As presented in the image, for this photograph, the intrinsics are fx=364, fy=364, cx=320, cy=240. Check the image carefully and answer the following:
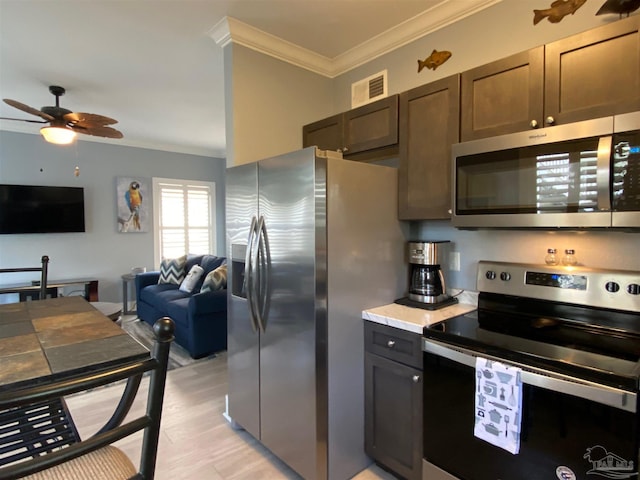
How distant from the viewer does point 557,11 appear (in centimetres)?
183

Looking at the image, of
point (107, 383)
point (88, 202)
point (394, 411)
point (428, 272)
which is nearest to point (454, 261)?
point (428, 272)

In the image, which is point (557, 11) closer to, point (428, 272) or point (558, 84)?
point (558, 84)

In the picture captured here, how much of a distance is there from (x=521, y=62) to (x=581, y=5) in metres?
0.48

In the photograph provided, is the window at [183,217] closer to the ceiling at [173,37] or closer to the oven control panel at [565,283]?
the ceiling at [173,37]

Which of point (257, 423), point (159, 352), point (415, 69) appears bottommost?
point (257, 423)

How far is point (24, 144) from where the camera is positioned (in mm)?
4891

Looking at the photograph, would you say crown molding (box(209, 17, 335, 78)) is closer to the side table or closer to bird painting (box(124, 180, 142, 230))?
bird painting (box(124, 180, 142, 230))

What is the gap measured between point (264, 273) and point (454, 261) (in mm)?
1156

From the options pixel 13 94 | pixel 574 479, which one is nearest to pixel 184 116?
pixel 13 94

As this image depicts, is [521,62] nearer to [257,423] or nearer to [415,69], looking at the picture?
[415,69]

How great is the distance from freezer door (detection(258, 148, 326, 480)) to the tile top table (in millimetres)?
838

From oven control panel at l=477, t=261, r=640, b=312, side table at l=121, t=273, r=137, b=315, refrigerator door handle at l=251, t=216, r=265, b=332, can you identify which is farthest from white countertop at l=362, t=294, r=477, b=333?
side table at l=121, t=273, r=137, b=315

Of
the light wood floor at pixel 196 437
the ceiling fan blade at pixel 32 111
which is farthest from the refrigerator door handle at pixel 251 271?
the ceiling fan blade at pixel 32 111

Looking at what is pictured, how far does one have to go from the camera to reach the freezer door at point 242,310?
2.19 m
